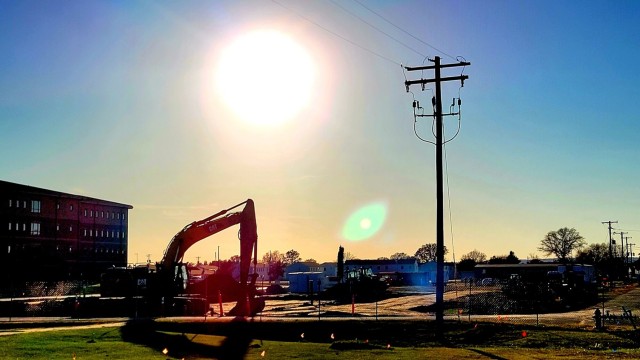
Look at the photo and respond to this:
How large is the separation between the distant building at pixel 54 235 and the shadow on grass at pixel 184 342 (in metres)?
57.7

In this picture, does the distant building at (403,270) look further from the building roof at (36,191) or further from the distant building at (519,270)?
the building roof at (36,191)

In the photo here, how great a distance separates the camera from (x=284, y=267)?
17125cm

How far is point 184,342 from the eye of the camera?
30.6 metres

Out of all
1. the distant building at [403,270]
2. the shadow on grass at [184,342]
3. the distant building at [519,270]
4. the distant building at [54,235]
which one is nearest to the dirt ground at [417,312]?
the shadow on grass at [184,342]

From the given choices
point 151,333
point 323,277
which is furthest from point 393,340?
point 323,277

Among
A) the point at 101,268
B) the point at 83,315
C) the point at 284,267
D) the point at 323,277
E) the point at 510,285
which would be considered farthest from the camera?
the point at 284,267

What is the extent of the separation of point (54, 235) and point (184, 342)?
2864 inches

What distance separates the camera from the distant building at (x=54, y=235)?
8981 cm

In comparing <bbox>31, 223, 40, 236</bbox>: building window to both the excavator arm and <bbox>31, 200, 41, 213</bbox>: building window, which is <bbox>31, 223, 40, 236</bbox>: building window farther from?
the excavator arm

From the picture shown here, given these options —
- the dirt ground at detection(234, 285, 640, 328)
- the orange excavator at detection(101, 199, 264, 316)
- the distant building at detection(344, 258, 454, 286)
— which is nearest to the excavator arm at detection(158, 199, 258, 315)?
the orange excavator at detection(101, 199, 264, 316)

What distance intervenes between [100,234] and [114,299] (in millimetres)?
54903

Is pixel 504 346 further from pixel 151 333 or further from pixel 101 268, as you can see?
pixel 101 268

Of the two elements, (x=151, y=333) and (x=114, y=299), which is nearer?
(x=151, y=333)

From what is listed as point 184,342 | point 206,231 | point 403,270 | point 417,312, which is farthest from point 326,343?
point 403,270
